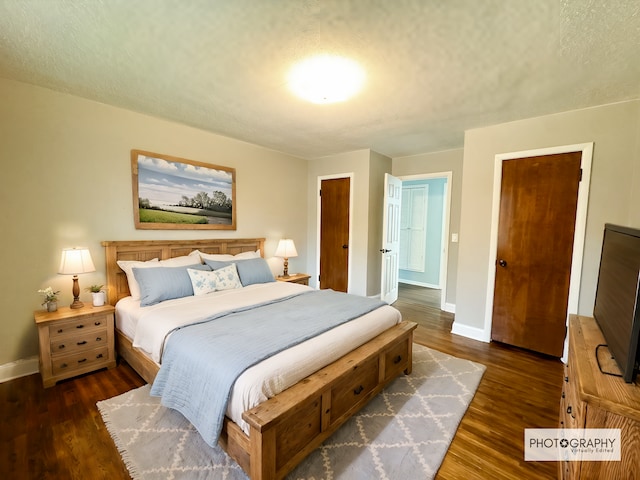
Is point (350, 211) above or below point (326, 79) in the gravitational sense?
below

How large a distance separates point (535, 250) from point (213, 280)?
3387mm

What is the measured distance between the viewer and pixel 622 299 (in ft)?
4.12

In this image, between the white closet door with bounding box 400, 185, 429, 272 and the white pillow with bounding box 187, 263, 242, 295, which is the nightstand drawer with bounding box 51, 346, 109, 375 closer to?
the white pillow with bounding box 187, 263, 242, 295

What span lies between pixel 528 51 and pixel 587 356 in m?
1.79

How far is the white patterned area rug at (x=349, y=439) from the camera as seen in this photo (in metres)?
1.46

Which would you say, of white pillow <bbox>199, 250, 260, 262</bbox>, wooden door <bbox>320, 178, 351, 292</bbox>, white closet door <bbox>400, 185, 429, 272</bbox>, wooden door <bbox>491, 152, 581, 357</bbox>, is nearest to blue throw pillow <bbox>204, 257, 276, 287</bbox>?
white pillow <bbox>199, 250, 260, 262</bbox>

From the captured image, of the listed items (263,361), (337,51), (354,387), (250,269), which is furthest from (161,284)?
(337,51)

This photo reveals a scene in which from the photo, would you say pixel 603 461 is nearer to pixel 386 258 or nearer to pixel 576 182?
pixel 576 182

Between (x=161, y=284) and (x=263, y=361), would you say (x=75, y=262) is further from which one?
(x=263, y=361)

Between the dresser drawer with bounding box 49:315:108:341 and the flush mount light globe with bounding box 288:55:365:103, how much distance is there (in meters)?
2.61

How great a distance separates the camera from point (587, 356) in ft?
4.39

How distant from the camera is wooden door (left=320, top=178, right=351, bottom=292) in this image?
4355 mm

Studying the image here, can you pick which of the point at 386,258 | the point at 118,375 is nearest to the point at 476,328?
the point at 386,258

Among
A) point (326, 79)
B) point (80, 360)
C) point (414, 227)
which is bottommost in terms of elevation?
point (80, 360)
